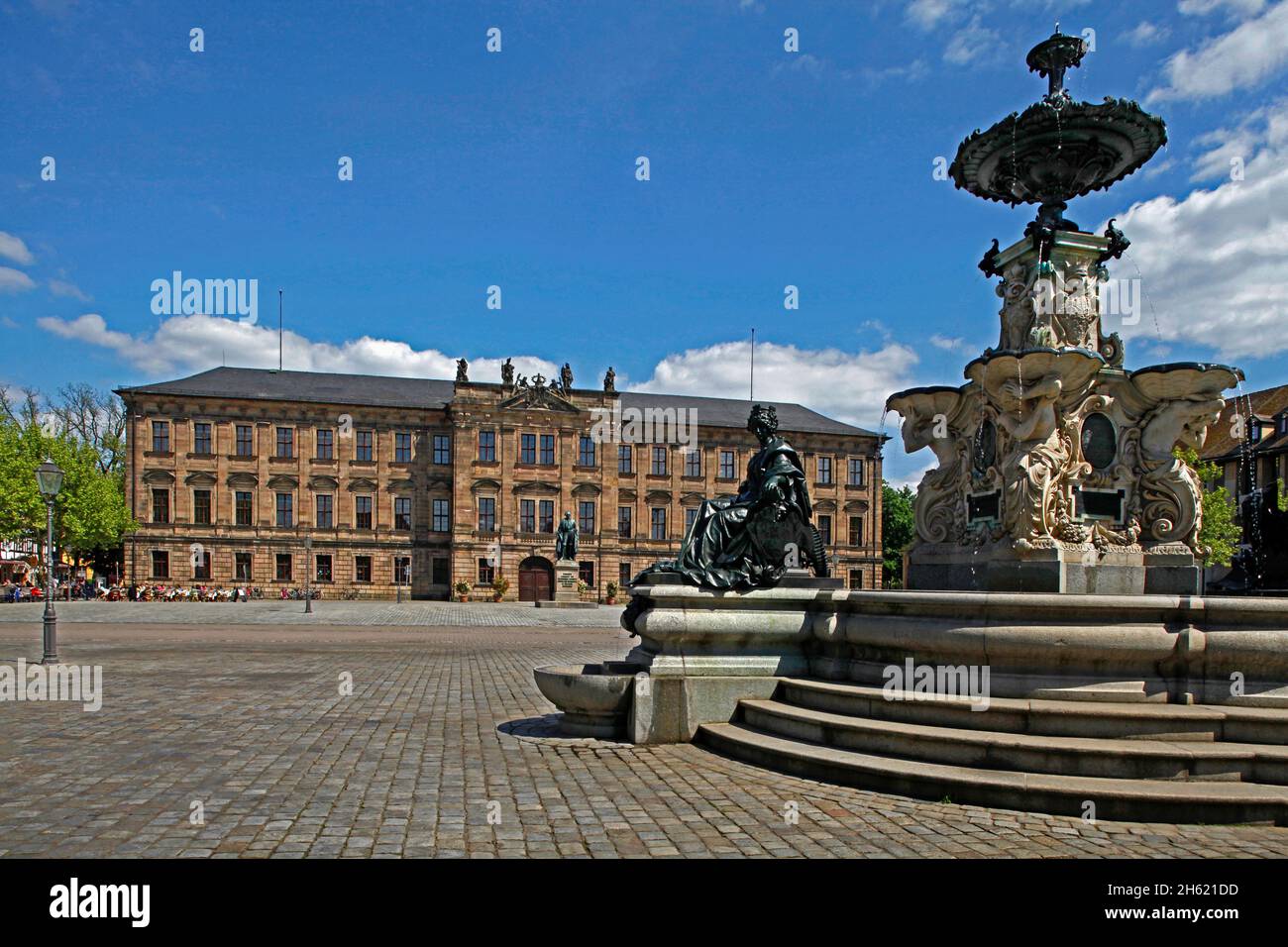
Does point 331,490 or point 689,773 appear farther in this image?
point 331,490

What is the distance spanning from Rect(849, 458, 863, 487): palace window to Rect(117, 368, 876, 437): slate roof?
2084 millimetres

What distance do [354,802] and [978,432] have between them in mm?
7319

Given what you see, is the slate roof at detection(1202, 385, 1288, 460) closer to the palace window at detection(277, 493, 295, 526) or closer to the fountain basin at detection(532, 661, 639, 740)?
the fountain basin at detection(532, 661, 639, 740)

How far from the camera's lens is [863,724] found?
273 inches

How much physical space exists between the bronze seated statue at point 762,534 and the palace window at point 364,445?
53876 millimetres

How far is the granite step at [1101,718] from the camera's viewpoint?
20.3ft

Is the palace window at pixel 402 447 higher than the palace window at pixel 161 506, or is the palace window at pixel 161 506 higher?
the palace window at pixel 402 447

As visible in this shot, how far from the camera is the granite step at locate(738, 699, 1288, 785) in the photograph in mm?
5859

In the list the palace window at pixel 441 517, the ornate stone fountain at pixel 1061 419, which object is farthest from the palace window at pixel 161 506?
the ornate stone fountain at pixel 1061 419

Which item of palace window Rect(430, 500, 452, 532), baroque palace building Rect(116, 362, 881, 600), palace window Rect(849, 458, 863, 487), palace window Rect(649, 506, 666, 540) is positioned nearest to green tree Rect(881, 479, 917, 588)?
palace window Rect(849, 458, 863, 487)

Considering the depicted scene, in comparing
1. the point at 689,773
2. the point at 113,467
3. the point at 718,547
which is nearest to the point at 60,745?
the point at 689,773

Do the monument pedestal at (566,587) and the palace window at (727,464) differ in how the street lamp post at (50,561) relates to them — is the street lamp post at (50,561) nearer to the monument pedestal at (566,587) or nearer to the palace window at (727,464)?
the monument pedestal at (566,587)

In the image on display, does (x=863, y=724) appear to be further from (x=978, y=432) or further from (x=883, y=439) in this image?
(x=883, y=439)

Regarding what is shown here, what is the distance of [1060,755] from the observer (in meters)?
6.04
